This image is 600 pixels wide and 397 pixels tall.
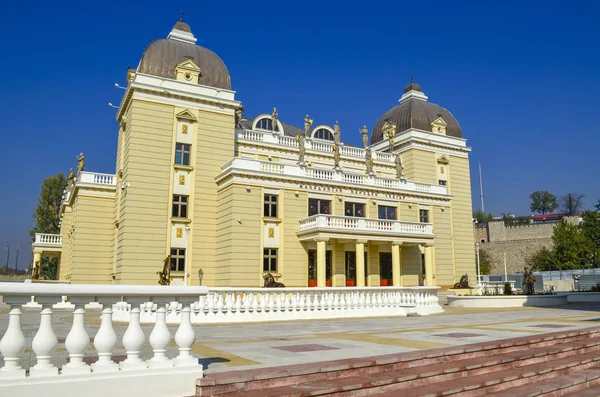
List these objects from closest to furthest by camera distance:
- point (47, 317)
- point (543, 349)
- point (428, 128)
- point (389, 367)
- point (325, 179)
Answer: point (47, 317), point (389, 367), point (543, 349), point (325, 179), point (428, 128)

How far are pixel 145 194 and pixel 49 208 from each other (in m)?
39.0

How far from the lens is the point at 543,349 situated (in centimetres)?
985

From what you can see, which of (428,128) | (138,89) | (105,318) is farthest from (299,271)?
(105,318)

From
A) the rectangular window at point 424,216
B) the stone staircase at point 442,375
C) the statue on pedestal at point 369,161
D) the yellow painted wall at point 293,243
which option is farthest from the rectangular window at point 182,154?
the stone staircase at point 442,375

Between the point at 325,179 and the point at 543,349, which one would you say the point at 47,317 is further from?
the point at 325,179

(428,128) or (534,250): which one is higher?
(428,128)

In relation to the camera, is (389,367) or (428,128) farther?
(428,128)

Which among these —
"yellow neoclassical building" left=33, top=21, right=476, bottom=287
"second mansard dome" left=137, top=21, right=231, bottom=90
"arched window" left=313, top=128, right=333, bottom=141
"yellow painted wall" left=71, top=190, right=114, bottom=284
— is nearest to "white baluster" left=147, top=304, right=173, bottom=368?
"yellow neoclassical building" left=33, top=21, right=476, bottom=287

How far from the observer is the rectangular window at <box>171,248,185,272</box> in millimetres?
30547

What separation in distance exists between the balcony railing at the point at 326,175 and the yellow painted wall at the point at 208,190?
5.37 feet

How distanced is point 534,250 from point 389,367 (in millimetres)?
89874

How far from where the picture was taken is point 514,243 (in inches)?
3487

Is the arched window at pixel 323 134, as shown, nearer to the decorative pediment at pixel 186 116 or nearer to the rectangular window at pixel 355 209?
the rectangular window at pixel 355 209

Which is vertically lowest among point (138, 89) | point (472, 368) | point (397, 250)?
point (472, 368)
